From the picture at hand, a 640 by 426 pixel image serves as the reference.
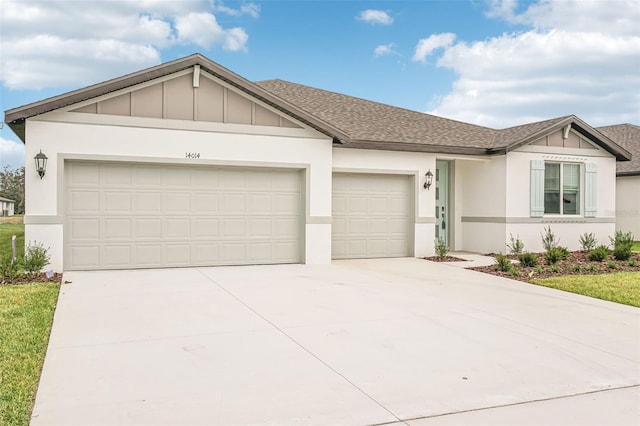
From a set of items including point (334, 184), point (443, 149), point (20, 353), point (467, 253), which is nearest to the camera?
point (20, 353)

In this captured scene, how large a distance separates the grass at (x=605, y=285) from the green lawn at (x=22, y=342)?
8421 mm

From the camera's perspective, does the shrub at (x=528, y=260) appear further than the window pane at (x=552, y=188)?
No

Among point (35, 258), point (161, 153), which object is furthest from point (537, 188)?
point (35, 258)

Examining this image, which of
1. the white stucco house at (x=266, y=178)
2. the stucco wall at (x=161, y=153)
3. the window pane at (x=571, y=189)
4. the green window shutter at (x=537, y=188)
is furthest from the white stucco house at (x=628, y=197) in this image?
the stucco wall at (x=161, y=153)

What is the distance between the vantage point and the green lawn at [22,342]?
385 cm

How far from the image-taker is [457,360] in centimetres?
510

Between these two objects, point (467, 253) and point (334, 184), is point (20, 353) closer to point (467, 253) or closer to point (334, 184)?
point (334, 184)

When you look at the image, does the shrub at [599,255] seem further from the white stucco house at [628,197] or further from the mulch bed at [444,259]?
the white stucco house at [628,197]

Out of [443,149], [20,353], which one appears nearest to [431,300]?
[20,353]

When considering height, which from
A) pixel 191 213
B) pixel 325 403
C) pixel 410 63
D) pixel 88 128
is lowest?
pixel 325 403

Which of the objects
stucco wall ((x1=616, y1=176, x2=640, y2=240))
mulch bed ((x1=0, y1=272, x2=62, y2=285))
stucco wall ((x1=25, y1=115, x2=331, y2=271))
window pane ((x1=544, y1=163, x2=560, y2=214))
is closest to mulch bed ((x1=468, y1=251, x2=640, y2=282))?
window pane ((x1=544, y1=163, x2=560, y2=214))

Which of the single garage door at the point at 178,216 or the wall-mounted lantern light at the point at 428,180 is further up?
the wall-mounted lantern light at the point at 428,180

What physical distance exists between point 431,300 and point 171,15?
11524 millimetres

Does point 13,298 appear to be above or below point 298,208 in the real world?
below
